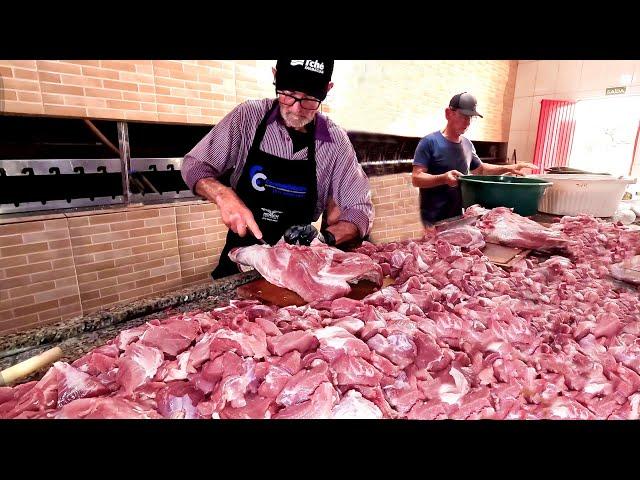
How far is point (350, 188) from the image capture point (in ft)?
8.95

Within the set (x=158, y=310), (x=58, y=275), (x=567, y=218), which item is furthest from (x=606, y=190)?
(x=58, y=275)

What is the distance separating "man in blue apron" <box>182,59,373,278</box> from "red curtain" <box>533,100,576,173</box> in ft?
7.45

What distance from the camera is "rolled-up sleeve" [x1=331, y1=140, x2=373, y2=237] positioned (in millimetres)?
2682

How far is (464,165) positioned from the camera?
346cm

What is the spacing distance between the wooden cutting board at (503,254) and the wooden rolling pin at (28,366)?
6.61ft

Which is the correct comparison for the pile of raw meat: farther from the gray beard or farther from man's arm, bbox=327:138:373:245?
the gray beard

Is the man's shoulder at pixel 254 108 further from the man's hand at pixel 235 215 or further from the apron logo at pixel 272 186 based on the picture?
the man's hand at pixel 235 215

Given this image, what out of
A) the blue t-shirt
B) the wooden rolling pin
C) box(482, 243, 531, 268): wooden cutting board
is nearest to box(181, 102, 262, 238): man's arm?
the wooden rolling pin

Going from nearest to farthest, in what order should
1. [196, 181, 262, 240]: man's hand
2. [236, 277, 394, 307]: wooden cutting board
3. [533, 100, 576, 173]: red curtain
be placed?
1. [236, 277, 394, 307]: wooden cutting board
2. [196, 181, 262, 240]: man's hand
3. [533, 100, 576, 173]: red curtain

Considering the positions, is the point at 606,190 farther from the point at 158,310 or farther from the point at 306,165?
the point at 158,310

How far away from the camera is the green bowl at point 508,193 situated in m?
2.72

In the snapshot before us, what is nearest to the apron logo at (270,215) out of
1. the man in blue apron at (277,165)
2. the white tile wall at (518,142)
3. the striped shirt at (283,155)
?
the man in blue apron at (277,165)
